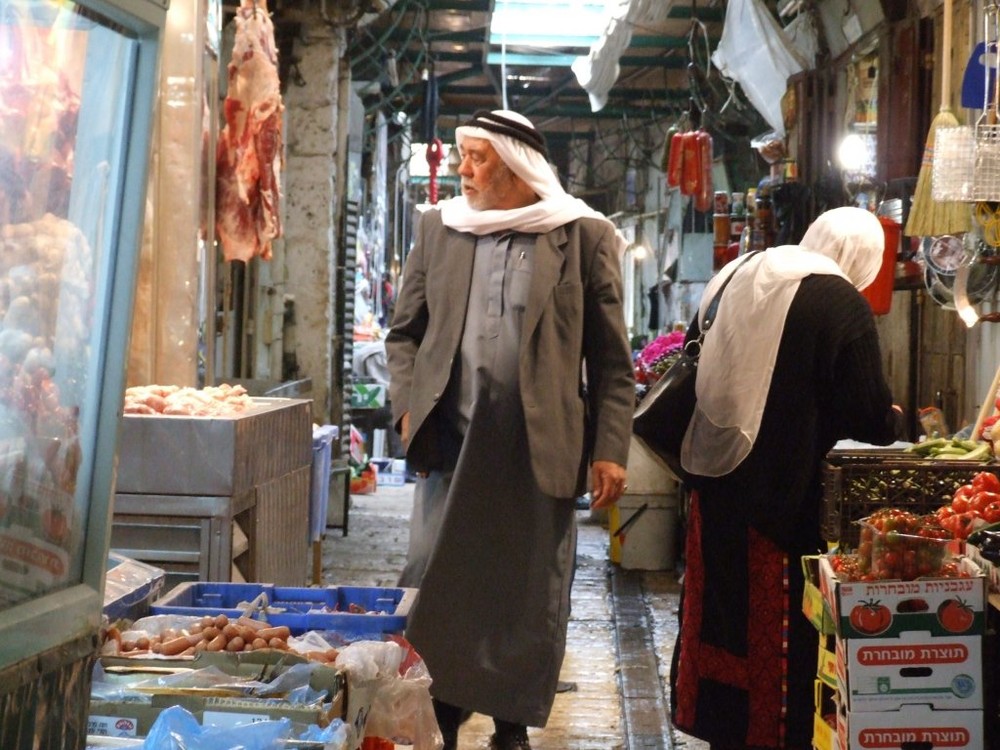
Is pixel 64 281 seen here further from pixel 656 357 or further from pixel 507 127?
pixel 656 357

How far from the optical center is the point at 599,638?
22.5 ft

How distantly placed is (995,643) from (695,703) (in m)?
1.09

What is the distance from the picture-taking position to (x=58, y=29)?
1825 mm

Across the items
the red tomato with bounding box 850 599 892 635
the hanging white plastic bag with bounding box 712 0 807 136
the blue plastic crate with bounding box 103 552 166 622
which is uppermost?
the hanging white plastic bag with bounding box 712 0 807 136

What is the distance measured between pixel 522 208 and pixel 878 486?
4.78 ft

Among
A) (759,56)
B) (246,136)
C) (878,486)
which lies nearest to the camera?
(878,486)

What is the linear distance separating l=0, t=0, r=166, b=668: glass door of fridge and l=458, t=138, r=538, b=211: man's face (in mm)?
2593

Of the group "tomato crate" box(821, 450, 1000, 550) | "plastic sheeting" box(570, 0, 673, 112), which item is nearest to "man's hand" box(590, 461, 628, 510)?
"tomato crate" box(821, 450, 1000, 550)

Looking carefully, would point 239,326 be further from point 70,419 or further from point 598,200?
point 598,200

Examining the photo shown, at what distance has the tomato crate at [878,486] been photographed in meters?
4.14

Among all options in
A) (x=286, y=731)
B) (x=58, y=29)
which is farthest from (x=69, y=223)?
(x=286, y=731)

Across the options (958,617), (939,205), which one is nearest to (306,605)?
(958,617)

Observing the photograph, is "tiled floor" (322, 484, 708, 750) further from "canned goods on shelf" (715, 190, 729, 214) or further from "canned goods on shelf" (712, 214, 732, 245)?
"canned goods on shelf" (715, 190, 729, 214)

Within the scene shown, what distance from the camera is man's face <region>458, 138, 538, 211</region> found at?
179 inches
